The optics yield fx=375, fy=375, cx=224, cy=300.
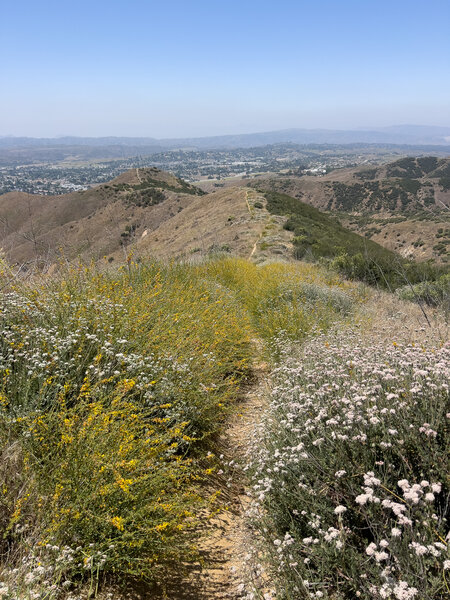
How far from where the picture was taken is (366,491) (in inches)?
76.1

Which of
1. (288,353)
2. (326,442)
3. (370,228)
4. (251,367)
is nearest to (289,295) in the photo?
(251,367)

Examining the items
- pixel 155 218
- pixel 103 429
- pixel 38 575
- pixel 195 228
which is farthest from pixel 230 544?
pixel 155 218

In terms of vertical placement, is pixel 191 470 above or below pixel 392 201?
below

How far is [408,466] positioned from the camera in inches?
85.4

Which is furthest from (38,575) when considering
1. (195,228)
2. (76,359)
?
(195,228)

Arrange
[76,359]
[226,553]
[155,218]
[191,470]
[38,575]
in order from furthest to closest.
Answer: [155,218] < [76,359] < [191,470] < [226,553] < [38,575]

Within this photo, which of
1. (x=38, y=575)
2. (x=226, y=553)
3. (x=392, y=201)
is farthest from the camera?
(x=392, y=201)

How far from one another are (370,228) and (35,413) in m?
57.5

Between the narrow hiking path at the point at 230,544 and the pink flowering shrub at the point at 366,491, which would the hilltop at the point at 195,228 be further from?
the narrow hiking path at the point at 230,544

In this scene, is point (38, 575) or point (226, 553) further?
point (226, 553)

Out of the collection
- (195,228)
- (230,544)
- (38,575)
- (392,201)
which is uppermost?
(392,201)

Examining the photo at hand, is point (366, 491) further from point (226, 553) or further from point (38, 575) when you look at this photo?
point (38, 575)

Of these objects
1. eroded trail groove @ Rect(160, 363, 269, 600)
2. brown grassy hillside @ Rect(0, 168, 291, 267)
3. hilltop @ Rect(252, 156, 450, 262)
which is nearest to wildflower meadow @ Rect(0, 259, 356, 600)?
eroded trail groove @ Rect(160, 363, 269, 600)

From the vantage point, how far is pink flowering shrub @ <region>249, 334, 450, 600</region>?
5.82ft
